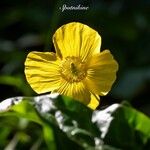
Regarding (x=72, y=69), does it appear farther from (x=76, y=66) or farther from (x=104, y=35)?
(x=104, y=35)

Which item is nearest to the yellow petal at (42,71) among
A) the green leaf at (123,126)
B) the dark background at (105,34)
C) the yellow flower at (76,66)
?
the yellow flower at (76,66)

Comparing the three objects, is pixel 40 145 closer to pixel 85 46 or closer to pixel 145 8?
pixel 85 46

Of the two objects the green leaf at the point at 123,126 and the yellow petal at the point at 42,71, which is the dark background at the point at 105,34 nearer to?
the yellow petal at the point at 42,71

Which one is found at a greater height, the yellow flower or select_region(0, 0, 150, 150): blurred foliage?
the yellow flower

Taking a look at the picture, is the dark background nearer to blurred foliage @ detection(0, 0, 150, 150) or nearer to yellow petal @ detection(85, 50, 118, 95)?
blurred foliage @ detection(0, 0, 150, 150)

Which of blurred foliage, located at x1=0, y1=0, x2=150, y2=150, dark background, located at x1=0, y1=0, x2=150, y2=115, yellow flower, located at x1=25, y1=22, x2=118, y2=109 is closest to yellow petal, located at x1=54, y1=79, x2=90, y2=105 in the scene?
yellow flower, located at x1=25, y1=22, x2=118, y2=109

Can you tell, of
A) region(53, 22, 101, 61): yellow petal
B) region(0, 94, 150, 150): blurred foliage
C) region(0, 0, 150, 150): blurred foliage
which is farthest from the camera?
region(0, 0, 150, 150): blurred foliage
